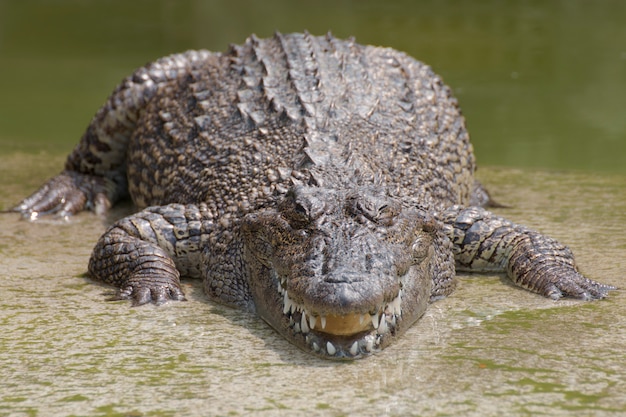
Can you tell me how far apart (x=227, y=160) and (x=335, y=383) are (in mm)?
2002

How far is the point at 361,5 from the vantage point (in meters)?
17.1

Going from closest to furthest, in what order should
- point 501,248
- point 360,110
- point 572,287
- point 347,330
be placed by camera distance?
1. point 347,330
2. point 572,287
3. point 501,248
4. point 360,110

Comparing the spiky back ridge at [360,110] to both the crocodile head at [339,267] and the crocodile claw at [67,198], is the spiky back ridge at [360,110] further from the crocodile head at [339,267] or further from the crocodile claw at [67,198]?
the crocodile claw at [67,198]

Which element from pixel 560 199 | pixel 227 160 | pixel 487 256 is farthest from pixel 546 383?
pixel 560 199

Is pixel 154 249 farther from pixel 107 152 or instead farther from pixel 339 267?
pixel 107 152

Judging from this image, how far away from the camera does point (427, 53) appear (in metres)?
12.5

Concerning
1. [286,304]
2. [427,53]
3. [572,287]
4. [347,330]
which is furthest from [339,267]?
[427,53]

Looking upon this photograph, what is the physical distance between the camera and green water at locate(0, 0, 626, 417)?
10.7 feet

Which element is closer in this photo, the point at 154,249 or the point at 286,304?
the point at 286,304

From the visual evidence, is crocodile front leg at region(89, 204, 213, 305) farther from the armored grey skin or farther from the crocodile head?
the crocodile head

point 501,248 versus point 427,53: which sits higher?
point 427,53

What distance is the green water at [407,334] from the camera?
3.27 meters

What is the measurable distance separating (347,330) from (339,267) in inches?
9.8

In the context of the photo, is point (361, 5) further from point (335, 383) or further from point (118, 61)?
point (335, 383)
